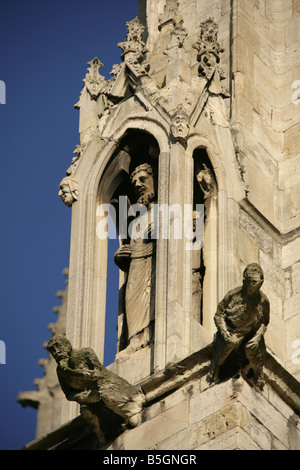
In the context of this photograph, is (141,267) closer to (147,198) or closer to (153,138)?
(147,198)

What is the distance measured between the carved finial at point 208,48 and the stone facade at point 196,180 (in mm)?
21

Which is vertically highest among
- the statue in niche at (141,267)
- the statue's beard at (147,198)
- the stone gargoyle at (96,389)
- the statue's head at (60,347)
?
the statue's beard at (147,198)

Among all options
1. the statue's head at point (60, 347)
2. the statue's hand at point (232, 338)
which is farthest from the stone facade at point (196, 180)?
the statue's head at point (60, 347)

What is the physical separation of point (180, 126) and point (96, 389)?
144 inches

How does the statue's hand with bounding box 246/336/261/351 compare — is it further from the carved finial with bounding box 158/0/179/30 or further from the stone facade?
the carved finial with bounding box 158/0/179/30

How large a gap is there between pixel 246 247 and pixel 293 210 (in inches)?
44.4

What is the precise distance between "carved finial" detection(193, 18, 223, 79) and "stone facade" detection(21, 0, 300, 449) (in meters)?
0.02

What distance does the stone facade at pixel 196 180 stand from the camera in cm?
2180

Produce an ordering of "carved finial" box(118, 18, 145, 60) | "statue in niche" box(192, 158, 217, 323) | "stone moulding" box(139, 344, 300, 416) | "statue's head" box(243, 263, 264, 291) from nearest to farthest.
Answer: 1. "statue's head" box(243, 263, 264, 291)
2. "stone moulding" box(139, 344, 300, 416)
3. "statue in niche" box(192, 158, 217, 323)
4. "carved finial" box(118, 18, 145, 60)

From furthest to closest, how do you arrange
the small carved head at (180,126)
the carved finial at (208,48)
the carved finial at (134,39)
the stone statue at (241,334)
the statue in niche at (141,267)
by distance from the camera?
the carved finial at (134,39), the carved finial at (208,48), the small carved head at (180,126), the statue in niche at (141,267), the stone statue at (241,334)

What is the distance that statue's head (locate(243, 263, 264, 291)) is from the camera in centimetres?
2059

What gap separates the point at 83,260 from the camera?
23906mm

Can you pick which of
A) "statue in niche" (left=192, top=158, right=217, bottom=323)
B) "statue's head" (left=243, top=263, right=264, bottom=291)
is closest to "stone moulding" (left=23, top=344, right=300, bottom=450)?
"statue's head" (left=243, top=263, right=264, bottom=291)

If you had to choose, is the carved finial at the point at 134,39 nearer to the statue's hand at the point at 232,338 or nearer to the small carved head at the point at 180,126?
the small carved head at the point at 180,126
